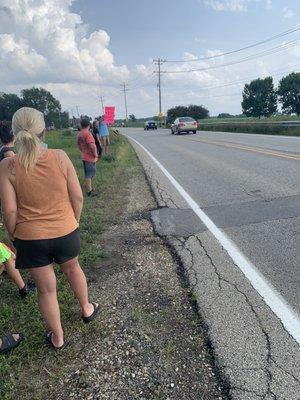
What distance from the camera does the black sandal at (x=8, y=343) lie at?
3083 mm

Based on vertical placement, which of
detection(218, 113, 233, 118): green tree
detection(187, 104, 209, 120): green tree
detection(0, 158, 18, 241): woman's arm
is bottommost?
detection(218, 113, 233, 118): green tree

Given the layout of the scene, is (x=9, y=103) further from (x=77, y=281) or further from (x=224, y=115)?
(x=77, y=281)

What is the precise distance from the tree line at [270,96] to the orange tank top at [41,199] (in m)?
88.6

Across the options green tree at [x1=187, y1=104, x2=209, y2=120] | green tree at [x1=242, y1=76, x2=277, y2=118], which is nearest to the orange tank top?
green tree at [x1=187, y1=104, x2=209, y2=120]

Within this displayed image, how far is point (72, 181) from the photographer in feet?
9.96

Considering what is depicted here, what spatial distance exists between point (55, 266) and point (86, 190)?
189 inches

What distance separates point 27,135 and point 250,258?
9.52 feet

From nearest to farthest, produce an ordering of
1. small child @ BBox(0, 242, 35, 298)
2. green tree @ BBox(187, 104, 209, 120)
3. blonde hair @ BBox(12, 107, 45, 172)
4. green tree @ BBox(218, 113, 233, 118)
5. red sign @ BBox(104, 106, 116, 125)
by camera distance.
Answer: blonde hair @ BBox(12, 107, 45, 172)
small child @ BBox(0, 242, 35, 298)
red sign @ BBox(104, 106, 116, 125)
green tree @ BBox(187, 104, 209, 120)
green tree @ BBox(218, 113, 233, 118)

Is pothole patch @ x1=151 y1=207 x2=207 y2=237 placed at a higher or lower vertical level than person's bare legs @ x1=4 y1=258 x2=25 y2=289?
lower

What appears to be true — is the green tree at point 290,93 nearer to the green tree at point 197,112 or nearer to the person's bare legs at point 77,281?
the green tree at point 197,112

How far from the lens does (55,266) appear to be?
4.66 metres

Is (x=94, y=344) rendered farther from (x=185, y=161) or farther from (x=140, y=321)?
(x=185, y=161)

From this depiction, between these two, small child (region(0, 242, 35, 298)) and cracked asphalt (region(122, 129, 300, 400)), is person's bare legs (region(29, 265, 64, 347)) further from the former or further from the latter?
cracked asphalt (region(122, 129, 300, 400))

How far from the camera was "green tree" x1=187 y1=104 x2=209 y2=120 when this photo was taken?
81.9 meters
